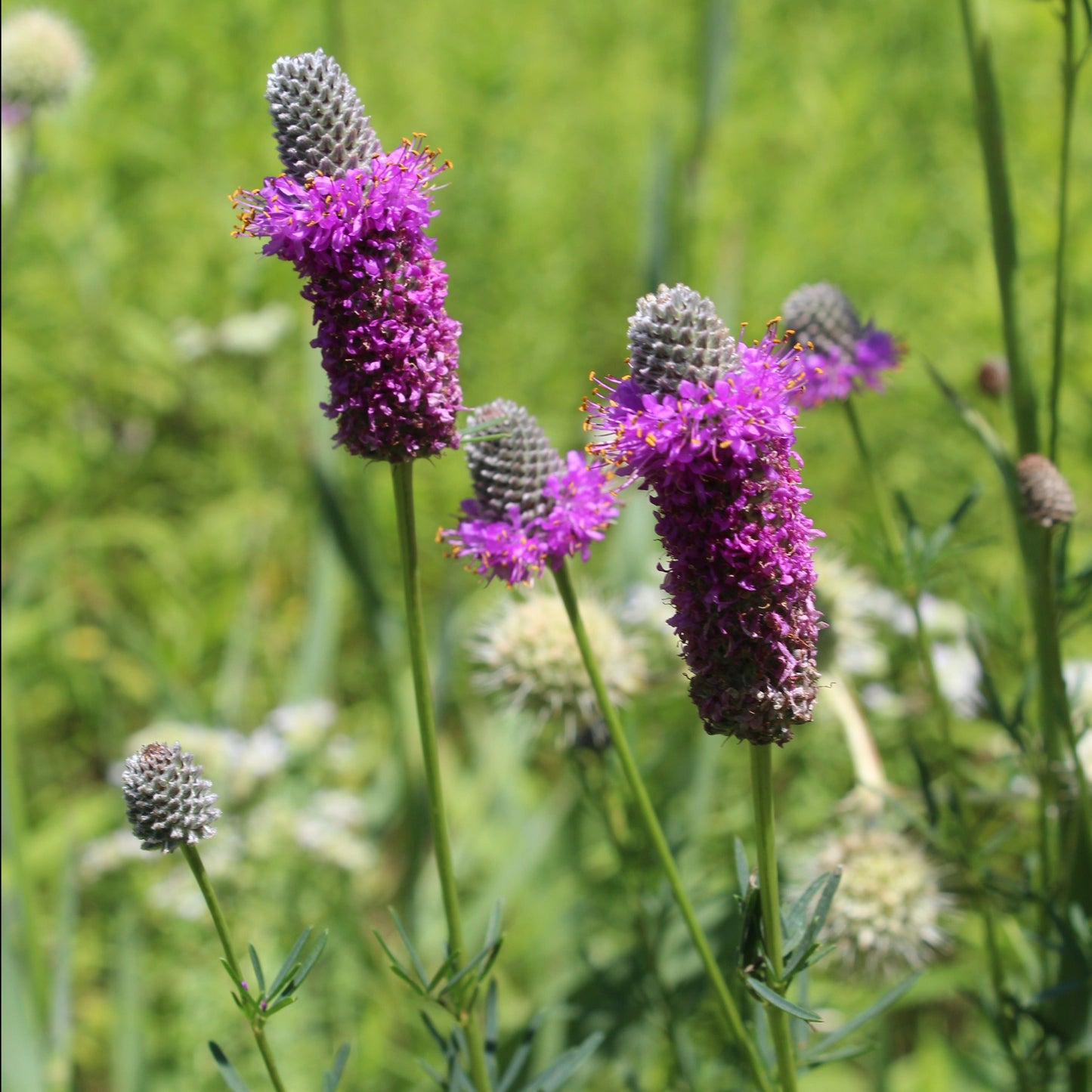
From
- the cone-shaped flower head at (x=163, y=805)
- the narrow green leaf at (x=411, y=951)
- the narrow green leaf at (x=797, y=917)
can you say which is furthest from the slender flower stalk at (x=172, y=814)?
the narrow green leaf at (x=797, y=917)

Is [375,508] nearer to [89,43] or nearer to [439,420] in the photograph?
[89,43]

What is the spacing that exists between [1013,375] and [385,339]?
987 millimetres

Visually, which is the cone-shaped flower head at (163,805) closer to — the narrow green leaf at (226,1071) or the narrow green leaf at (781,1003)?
the narrow green leaf at (226,1071)

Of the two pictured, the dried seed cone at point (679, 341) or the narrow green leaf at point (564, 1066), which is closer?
the dried seed cone at point (679, 341)

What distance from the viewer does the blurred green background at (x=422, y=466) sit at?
2.46 meters

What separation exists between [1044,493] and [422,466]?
2864 millimetres

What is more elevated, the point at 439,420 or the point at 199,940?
the point at 439,420

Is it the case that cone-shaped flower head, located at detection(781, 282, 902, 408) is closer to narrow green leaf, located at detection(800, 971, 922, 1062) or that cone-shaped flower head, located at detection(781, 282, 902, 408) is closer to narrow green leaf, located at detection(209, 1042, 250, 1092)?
narrow green leaf, located at detection(800, 971, 922, 1062)

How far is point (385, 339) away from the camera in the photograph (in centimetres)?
107

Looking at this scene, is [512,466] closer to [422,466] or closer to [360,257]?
[360,257]

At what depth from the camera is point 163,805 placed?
1.05 meters

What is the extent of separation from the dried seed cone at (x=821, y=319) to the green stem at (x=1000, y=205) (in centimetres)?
22

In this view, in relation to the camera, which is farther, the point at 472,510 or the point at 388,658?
the point at 388,658

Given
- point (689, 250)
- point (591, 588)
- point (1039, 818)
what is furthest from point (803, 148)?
point (1039, 818)
